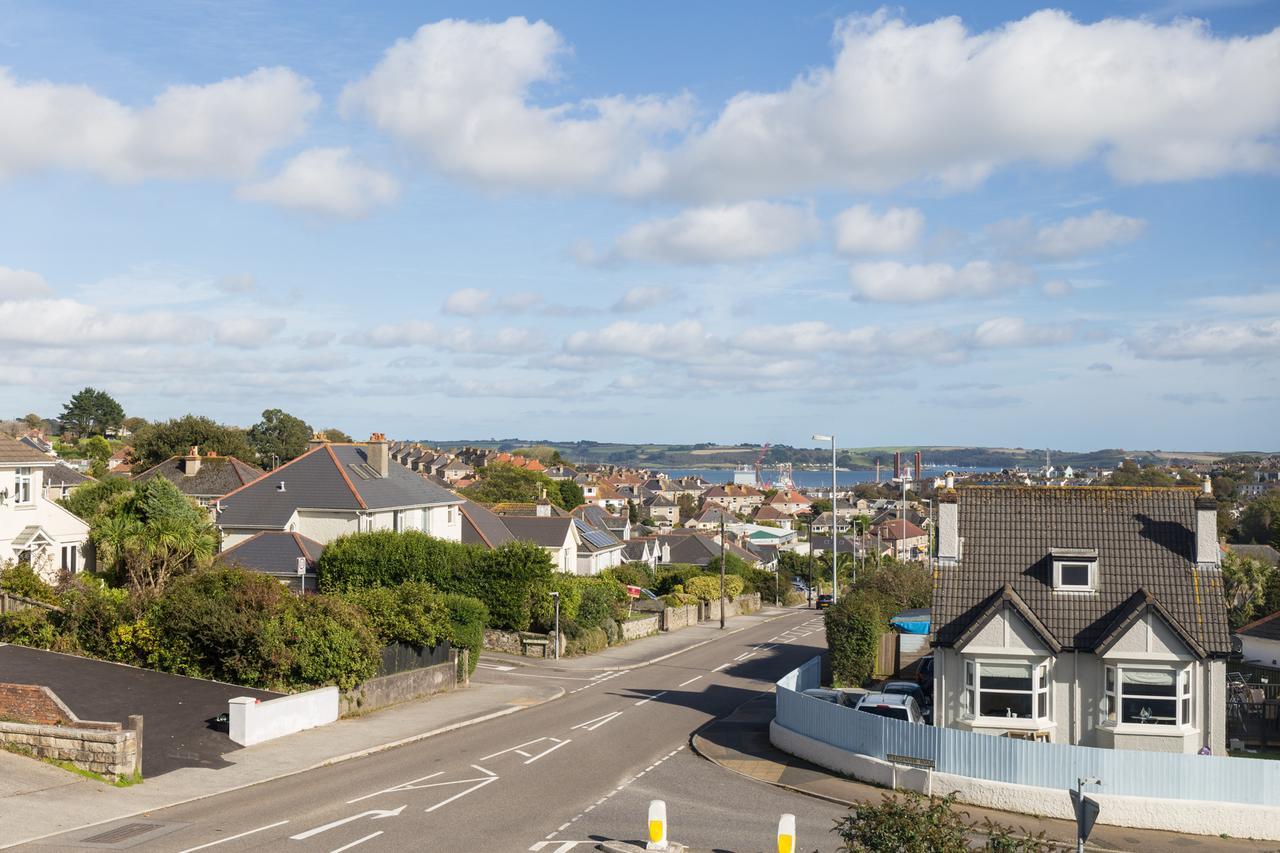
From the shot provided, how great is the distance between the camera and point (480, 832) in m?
20.8

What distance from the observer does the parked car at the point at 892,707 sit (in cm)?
2991

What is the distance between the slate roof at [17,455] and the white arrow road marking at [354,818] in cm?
2859

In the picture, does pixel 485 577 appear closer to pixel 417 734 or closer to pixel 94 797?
pixel 417 734

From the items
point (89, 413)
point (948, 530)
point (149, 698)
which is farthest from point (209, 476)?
point (89, 413)

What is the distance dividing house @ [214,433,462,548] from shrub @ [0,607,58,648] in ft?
63.7

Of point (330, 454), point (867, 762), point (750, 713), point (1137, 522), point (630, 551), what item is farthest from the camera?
point (630, 551)

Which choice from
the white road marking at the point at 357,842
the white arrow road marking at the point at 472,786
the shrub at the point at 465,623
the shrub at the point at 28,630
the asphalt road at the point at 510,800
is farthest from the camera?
the shrub at the point at 465,623

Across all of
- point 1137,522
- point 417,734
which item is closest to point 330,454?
point 417,734

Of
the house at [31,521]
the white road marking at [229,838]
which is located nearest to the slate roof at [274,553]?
the house at [31,521]

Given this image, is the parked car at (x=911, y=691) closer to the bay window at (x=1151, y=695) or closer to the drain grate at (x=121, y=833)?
the bay window at (x=1151, y=695)

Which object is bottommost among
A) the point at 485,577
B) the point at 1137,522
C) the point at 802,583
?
the point at 802,583

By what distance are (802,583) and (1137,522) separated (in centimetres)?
8671


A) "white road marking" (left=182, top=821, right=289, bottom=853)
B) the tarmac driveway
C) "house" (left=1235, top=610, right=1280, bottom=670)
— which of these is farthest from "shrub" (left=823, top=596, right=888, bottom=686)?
"white road marking" (left=182, top=821, right=289, bottom=853)

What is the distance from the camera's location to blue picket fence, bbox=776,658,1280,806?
22391 mm
